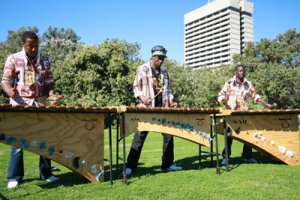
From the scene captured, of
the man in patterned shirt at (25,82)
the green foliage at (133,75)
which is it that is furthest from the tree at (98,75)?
the man in patterned shirt at (25,82)

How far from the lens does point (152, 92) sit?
5867mm

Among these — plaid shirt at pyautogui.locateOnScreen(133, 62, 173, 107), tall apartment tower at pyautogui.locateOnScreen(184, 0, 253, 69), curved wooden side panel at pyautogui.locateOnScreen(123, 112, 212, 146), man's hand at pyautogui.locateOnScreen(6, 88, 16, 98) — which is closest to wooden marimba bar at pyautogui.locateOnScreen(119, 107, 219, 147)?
curved wooden side panel at pyautogui.locateOnScreen(123, 112, 212, 146)

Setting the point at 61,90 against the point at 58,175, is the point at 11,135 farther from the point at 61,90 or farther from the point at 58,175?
the point at 61,90

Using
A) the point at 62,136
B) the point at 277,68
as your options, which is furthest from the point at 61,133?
the point at 277,68

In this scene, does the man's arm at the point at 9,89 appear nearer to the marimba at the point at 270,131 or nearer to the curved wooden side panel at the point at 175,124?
the curved wooden side panel at the point at 175,124

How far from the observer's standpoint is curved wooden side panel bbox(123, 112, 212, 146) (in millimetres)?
4965

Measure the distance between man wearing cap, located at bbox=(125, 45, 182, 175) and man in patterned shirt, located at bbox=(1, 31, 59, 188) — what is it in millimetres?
1412

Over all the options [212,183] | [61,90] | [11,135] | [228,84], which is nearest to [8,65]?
[11,135]

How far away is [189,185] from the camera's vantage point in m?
4.72

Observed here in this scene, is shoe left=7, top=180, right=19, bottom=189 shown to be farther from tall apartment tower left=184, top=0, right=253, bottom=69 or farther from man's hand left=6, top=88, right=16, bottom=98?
tall apartment tower left=184, top=0, right=253, bottom=69

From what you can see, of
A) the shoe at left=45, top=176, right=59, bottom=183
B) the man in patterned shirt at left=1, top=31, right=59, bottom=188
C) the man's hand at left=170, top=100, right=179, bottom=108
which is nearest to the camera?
the man in patterned shirt at left=1, top=31, right=59, bottom=188

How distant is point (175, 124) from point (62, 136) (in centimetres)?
185

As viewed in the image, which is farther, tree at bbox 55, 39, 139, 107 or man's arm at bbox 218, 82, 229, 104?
tree at bbox 55, 39, 139, 107

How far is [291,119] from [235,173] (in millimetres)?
1912
